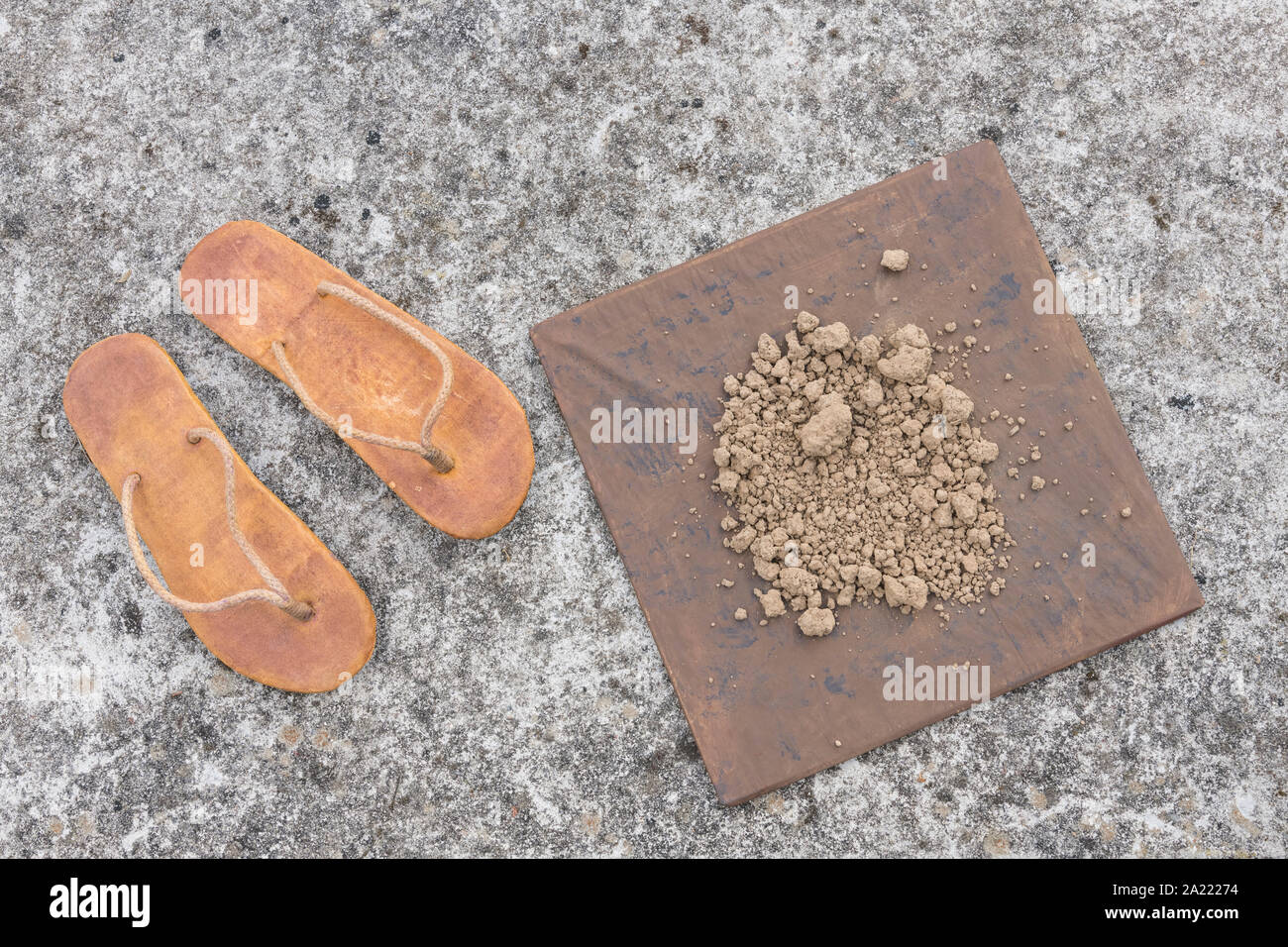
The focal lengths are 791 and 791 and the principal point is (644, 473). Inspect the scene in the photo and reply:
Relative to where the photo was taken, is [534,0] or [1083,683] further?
[534,0]

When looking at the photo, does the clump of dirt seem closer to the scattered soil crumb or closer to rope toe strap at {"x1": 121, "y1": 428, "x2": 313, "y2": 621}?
the scattered soil crumb

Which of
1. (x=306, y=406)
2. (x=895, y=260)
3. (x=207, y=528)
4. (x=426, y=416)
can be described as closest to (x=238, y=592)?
(x=207, y=528)

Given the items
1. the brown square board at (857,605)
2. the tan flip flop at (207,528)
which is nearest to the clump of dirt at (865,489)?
the brown square board at (857,605)

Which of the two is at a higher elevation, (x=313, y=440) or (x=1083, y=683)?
(x=313, y=440)

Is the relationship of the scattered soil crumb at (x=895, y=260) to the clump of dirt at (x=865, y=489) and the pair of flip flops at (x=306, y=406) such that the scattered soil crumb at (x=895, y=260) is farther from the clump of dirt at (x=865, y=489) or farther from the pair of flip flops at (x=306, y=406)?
the pair of flip flops at (x=306, y=406)

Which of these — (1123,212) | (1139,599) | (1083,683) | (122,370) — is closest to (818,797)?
(1083,683)

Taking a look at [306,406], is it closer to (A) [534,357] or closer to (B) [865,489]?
(A) [534,357]

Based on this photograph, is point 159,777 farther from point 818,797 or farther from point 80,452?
point 818,797

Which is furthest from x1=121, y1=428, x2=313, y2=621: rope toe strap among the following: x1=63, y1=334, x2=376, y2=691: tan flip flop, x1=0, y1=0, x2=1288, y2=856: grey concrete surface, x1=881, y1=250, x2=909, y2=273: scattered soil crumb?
x1=881, y1=250, x2=909, y2=273: scattered soil crumb

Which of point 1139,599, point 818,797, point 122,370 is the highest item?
point 122,370
